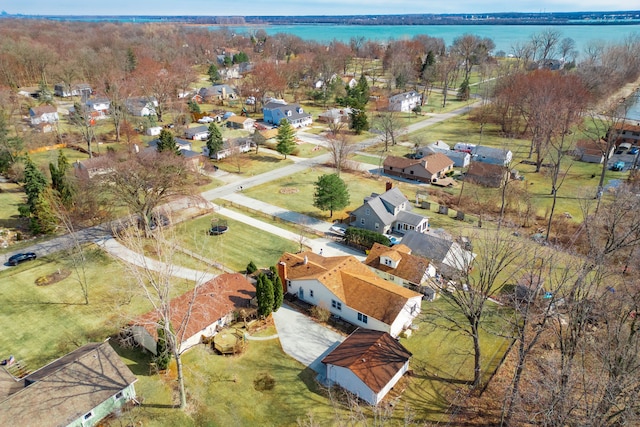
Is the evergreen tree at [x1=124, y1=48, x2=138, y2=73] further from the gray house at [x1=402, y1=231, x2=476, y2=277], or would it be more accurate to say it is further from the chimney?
the gray house at [x1=402, y1=231, x2=476, y2=277]

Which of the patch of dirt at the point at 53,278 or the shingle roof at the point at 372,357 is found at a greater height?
the shingle roof at the point at 372,357

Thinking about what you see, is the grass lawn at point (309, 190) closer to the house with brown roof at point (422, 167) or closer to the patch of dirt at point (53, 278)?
the house with brown roof at point (422, 167)

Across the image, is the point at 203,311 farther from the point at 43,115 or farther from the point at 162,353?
the point at 43,115

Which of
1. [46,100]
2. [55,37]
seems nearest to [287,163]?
[46,100]

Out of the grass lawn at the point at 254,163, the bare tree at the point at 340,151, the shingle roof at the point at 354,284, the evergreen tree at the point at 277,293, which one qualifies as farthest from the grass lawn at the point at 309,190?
the evergreen tree at the point at 277,293

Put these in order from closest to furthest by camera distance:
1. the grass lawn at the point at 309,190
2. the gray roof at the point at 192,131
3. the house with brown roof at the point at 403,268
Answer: the house with brown roof at the point at 403,268 → the grass lawn at the point at 309,190 → the gray roof at the point at 192,131

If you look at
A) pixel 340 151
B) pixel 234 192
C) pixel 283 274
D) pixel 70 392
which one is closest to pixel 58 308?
pixel 70 392

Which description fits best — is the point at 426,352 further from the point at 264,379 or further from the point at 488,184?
the point at 488,184
